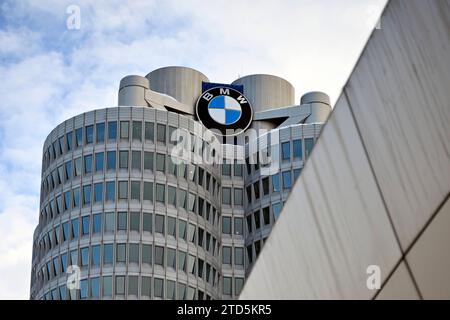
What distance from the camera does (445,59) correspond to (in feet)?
30.6

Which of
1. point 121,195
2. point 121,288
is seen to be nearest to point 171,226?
point 121,195

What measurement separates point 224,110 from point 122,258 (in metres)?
24.6

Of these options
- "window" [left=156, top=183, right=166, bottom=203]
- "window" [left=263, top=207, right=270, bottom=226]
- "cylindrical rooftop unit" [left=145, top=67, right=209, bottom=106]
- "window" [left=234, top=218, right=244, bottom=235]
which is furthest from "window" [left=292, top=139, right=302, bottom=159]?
"cylindrical rooftop unit" [left=145, top=67, right=209, bottom=106]

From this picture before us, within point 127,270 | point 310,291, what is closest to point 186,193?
point 127,270

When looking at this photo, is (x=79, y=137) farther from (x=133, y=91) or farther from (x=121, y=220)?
(x=121, y=220)

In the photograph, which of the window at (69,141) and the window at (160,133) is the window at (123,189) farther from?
the window at (69,141)

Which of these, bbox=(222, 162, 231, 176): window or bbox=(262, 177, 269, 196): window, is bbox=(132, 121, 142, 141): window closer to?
bbox=(222, 162, 231, 176): window

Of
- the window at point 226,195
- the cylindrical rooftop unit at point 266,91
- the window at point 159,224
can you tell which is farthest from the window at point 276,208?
the cylindrical rooftop unit at point 266,91

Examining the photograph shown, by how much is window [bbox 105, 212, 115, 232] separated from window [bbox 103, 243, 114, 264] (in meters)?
1.57

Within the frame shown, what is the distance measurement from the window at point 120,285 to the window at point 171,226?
6.51 metres

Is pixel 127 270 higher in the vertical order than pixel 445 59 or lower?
higher

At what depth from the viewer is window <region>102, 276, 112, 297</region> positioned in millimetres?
85688
